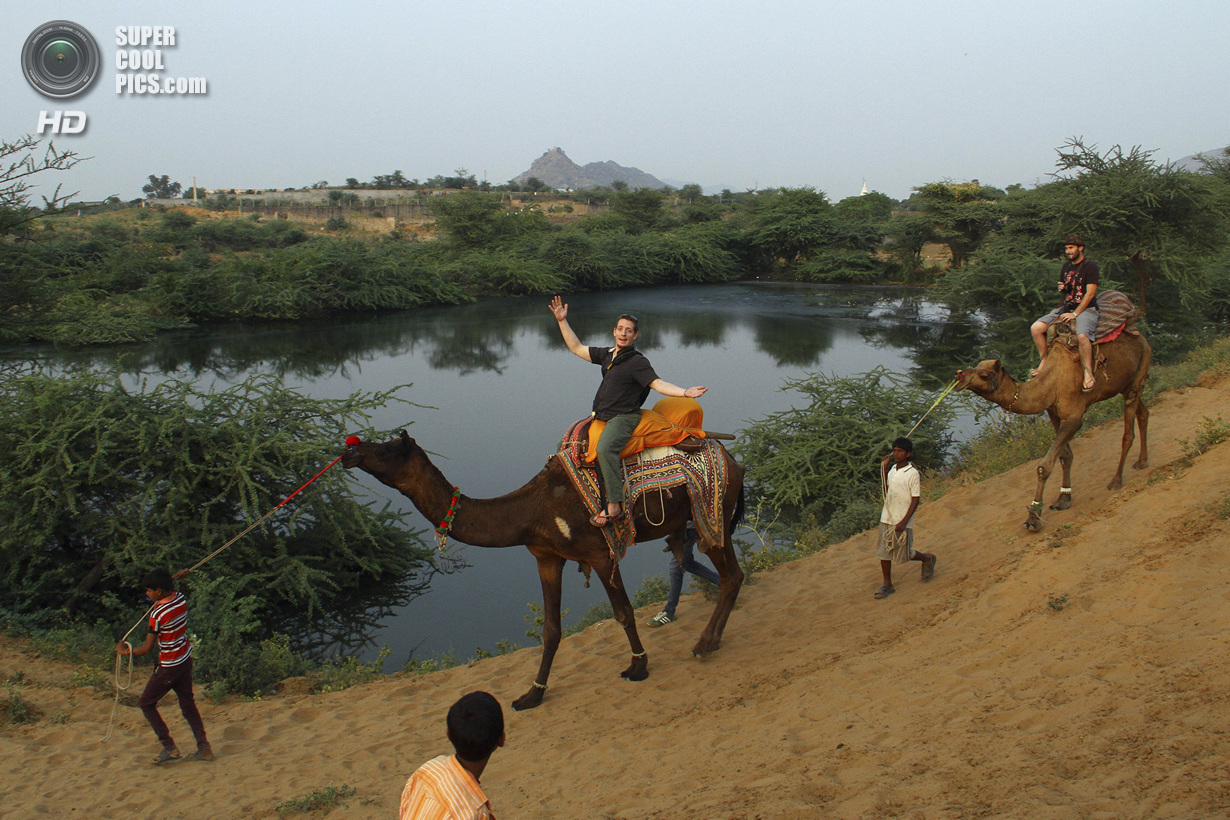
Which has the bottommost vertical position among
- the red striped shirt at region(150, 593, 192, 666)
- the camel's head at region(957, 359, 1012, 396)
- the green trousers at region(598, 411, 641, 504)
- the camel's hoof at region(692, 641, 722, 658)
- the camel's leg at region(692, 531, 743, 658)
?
the camel's hoof at region(692, 641, 722, 658)

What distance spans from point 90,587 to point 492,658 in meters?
5.09

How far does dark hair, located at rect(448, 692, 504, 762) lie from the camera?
2580 millimetres

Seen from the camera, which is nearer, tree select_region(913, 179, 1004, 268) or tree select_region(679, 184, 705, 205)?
tree select_region(913, 179, 1004, 268)

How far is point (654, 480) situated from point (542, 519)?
929mm

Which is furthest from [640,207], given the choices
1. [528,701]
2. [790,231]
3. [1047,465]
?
[528,701]

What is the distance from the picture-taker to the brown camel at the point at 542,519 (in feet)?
18.3

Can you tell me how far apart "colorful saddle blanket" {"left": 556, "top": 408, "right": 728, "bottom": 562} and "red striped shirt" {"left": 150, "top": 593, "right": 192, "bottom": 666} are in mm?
2773

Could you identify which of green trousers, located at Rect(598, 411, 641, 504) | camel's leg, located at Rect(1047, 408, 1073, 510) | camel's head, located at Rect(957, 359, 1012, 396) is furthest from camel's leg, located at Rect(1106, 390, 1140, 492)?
green trousers, located at Rect(598, 411, 641, 504)

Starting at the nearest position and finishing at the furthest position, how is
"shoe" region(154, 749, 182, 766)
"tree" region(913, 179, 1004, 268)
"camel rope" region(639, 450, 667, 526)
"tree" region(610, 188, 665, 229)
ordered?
1. "shoe" region(154, 749, 182, 766)
2. "camel rope" region(639, 450, 667, 526)
3. "tree" region(913, 179, 1004, 268)
4. "tree" region(610, 188, 665, 229)

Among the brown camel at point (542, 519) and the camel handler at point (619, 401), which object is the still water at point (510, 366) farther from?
the camel handler at point (619, 401)

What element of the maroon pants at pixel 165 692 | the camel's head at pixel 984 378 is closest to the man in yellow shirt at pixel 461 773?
the maroon pants at pixel 165 692

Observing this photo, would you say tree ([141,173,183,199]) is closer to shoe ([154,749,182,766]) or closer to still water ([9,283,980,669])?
still water ([9,283,980,669])

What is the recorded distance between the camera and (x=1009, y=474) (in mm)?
10188

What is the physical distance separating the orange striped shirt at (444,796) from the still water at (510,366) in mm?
6444
